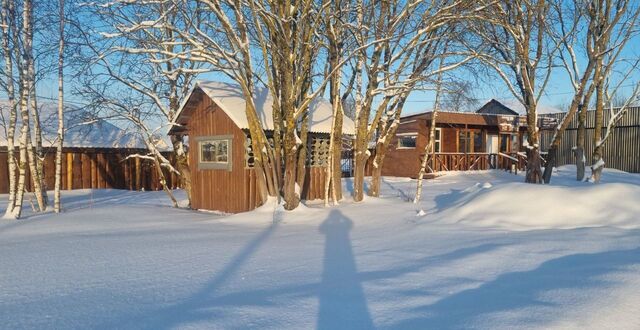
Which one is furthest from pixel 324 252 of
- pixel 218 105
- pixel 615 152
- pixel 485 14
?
pixel 615 152

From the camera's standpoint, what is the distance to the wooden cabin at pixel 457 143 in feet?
71.0

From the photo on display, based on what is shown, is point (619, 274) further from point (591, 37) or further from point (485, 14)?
point (591, 37)

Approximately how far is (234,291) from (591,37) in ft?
42.6

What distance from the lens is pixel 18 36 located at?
10430 millimetres

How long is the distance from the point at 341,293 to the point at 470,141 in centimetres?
2081

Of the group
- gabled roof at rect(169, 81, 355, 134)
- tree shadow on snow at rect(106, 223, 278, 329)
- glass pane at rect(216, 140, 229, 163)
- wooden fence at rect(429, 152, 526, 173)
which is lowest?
tree shadow on snow at rect(106, 223, 278, 329)

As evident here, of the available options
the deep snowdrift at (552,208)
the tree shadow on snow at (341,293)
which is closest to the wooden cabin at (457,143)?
the deep snowdrift at (552,208)

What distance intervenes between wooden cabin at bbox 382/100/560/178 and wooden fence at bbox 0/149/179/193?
12.2 metres

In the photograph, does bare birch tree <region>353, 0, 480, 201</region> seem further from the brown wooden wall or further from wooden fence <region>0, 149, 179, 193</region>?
wooden fence <region>0, 149, 179, 193</region>

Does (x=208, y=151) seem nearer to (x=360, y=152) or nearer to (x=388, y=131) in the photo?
(x=360, y=152)

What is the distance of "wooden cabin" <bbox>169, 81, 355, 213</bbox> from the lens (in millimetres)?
11594

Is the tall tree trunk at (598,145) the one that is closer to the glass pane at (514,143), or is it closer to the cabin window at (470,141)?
the cabin window at (470,141)

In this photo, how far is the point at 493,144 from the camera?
79.2 ft

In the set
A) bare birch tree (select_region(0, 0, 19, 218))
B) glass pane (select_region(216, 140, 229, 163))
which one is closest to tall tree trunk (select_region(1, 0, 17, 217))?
bare birch tree (select_region(0, 0, 19, 218))
